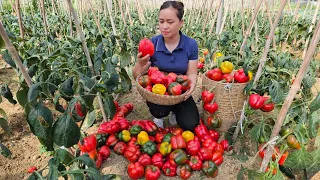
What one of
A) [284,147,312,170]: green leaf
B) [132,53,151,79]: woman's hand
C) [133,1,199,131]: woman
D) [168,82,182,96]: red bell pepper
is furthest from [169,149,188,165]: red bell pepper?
[284,147,312,170]: green leaf

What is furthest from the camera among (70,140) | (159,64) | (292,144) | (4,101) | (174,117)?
(4,101)

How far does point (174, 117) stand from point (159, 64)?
2.43 feet

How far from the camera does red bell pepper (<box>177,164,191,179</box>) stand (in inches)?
91.4

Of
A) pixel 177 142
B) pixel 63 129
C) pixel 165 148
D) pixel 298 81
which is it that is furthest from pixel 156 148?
pixel 298 81

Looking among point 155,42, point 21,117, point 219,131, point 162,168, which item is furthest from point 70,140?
point 21,117

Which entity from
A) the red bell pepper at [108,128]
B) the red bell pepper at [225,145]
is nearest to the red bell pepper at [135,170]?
the red bell pepper at [108,128]

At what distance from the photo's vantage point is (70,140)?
1.35 m

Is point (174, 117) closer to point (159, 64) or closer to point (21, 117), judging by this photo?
point (159, 64)

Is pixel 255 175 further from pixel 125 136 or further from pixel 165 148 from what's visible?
pixel 125 136

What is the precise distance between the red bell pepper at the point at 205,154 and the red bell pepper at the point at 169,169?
291 mm

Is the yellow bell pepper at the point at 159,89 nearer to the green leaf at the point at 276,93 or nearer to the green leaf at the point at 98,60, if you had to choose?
the green leaf at the point at 98,60

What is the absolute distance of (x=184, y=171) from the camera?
7.64ft

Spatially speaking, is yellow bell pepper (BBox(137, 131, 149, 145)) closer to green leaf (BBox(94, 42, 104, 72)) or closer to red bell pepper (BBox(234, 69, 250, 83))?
green leaf (BBox(94, 42, 104, 72))

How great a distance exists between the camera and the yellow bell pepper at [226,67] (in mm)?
2674
